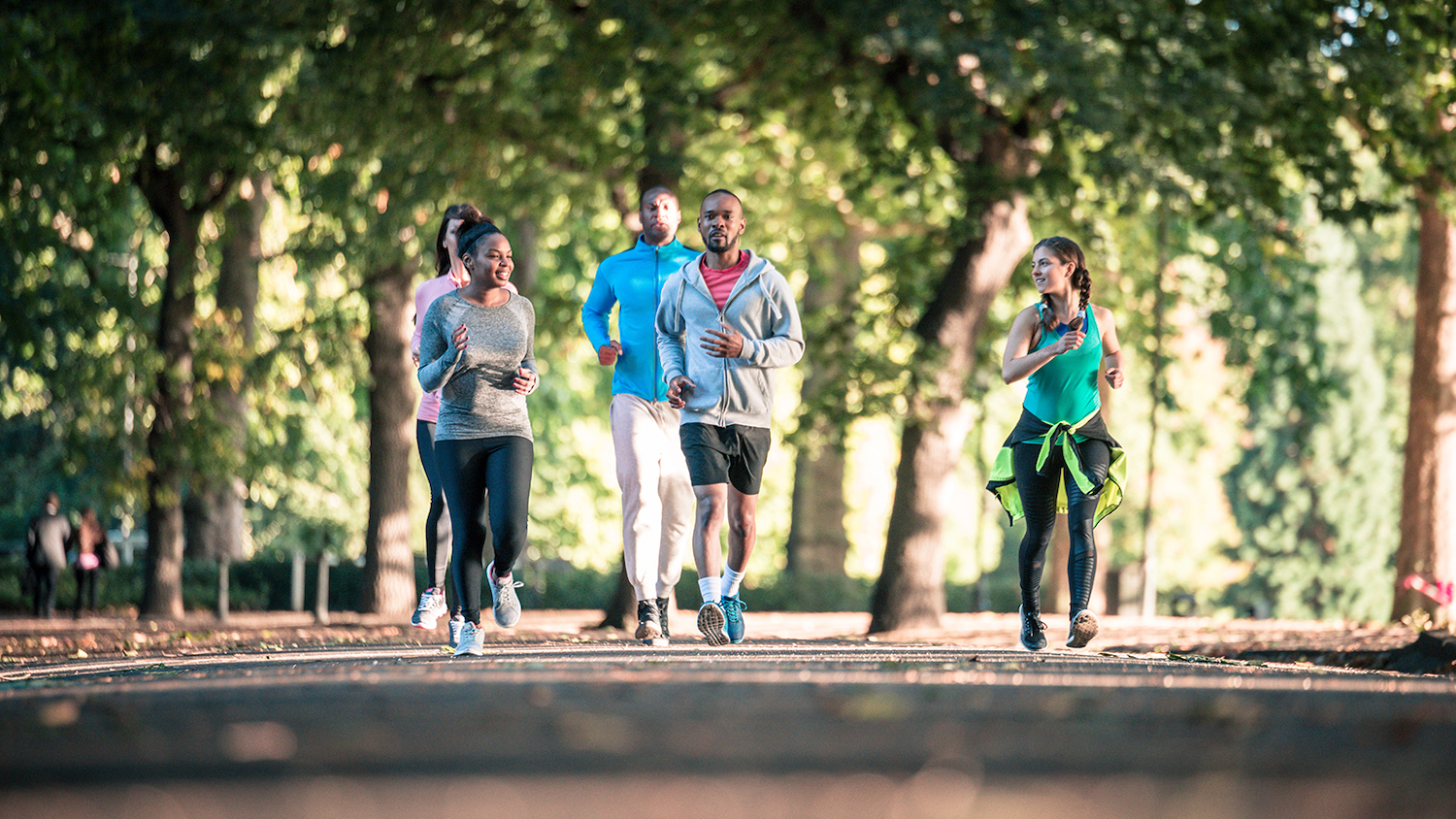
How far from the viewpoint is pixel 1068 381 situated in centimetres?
861

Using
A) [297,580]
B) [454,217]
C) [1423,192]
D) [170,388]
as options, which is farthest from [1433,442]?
→ [297,580]

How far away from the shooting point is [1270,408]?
54.5 meters

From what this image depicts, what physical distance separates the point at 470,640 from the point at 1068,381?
3.20 metres

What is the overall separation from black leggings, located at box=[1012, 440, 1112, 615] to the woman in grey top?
250 cm

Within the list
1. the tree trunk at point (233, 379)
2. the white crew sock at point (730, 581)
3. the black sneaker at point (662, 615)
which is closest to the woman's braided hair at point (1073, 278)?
the white crew sock at point (730, 581)

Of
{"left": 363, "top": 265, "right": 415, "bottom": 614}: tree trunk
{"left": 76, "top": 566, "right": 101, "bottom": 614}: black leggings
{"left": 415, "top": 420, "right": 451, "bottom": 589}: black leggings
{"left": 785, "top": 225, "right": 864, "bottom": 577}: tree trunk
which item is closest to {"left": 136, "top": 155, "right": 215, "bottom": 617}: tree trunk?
{"left": 363, "top": 265, "right": 415, "bottom": 614}: tree trunk

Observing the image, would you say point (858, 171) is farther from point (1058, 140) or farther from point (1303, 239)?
point (1303, 239)

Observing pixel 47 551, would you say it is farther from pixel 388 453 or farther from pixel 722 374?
pixel 722 374

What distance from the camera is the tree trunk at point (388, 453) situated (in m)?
18.3

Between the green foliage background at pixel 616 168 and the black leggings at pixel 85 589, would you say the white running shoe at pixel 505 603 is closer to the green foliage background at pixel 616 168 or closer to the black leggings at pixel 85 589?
the green foliage background at pixel 616 168

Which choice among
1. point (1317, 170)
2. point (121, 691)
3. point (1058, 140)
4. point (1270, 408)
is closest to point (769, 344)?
point (121, 691)

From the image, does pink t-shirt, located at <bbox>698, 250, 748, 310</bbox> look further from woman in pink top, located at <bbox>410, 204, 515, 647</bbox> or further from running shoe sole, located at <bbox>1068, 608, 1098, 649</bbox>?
running shoe sole, located at <bbox>1068, 608, 1098, 649</bbox>

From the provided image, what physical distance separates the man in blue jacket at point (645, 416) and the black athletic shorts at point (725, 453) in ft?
1.08

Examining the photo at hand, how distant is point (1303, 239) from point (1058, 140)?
3.62 m
